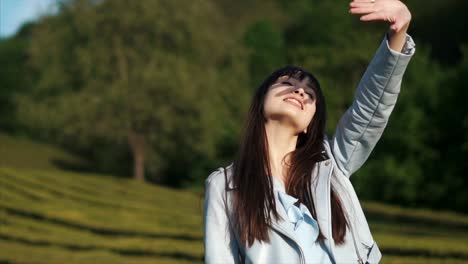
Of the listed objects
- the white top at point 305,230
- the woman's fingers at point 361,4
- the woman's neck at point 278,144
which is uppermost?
the woman's fingers at point 361,4

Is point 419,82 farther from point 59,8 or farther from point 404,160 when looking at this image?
point 59,8

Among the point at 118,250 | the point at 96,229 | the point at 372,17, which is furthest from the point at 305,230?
the point at 96,229

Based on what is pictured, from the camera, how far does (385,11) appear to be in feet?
7.73

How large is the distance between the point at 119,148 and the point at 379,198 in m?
10.4

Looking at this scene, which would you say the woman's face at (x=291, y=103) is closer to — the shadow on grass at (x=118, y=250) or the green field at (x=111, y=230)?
the green field at (x=111, y=230)

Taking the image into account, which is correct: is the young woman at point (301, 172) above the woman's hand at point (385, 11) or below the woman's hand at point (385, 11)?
below

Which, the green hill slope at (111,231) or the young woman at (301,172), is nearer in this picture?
the young woman at (301,172)

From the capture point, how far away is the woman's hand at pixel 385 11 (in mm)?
2342

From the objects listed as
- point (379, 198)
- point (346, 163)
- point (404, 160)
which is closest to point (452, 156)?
point (404, 160)

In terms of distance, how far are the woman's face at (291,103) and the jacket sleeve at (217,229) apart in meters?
0.27

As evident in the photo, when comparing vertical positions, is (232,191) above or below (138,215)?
above

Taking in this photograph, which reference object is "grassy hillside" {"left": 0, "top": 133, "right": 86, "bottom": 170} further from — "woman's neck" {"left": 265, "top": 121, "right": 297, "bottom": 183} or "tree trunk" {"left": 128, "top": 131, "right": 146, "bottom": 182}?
"woman's neck" {"left": 265, "top": 121, "right": 297, "bottom": 183}

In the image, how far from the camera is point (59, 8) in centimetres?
3117

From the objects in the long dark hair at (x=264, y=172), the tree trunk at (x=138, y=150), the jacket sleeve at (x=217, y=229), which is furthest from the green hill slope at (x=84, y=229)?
the tree trunk at (x=138, y=150)
